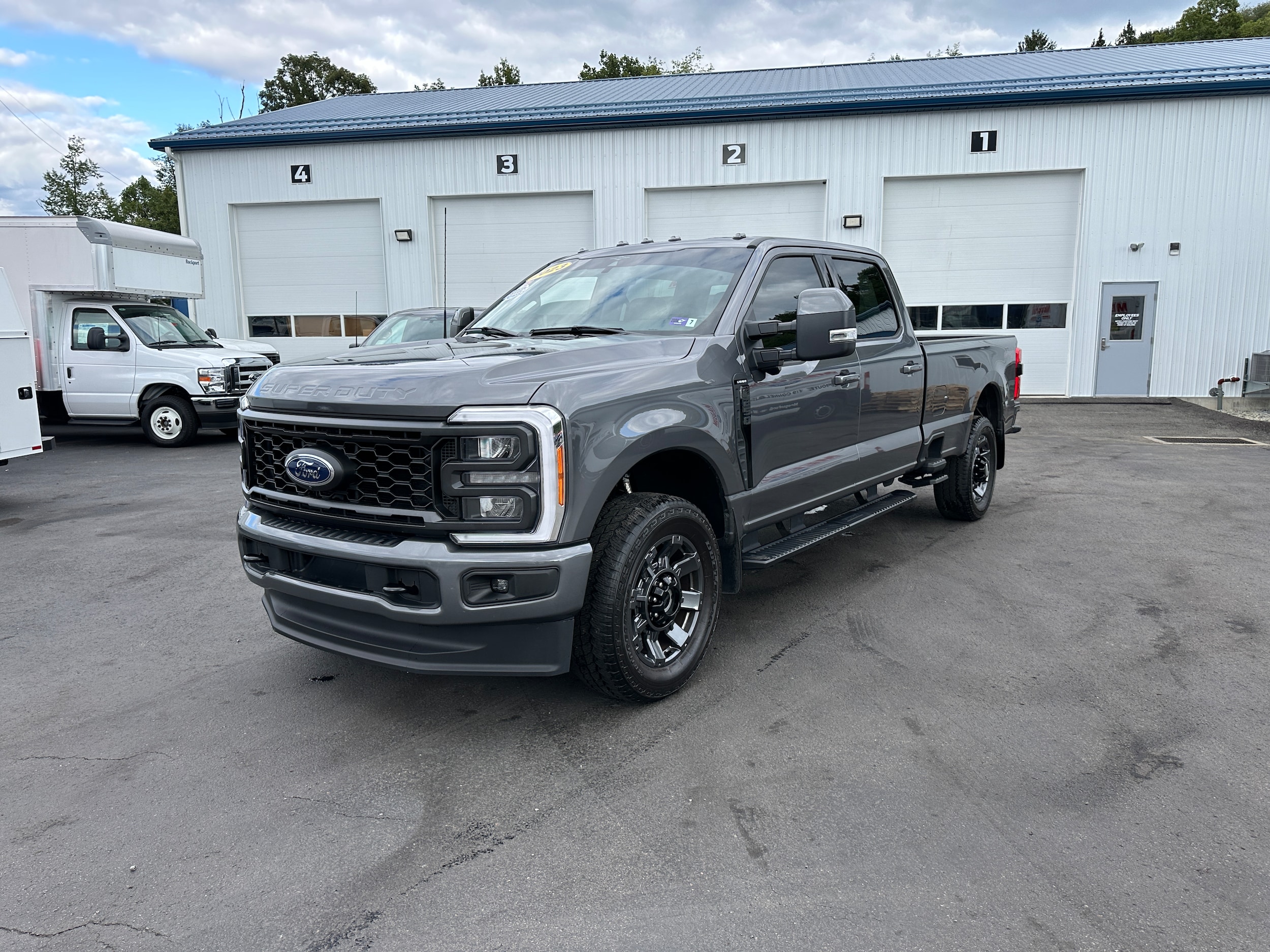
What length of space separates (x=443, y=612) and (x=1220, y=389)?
54.6ft

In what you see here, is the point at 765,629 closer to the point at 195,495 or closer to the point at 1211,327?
the point at 195,495

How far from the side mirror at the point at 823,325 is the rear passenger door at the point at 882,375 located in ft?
3.10

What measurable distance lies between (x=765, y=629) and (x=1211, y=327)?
53.8ft

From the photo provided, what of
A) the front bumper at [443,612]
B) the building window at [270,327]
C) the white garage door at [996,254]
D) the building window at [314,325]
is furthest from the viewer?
the building window at [270,327]

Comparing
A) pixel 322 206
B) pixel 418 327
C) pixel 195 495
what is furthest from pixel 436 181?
pixel 195 495

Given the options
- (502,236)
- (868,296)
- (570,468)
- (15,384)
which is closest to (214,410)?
(15,384)

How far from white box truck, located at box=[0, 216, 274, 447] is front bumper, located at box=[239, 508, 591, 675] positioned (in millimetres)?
10077

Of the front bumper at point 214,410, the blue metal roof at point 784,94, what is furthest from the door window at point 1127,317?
the front bumper at point 214,410

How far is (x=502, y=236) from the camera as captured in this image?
18.9 m

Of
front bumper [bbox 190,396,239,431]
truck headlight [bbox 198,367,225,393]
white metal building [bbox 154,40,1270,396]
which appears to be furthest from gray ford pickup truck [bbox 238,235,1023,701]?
white metal building [bbox 154,40,1270,396]

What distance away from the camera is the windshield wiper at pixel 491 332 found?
180 inches

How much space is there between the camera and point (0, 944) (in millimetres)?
2324

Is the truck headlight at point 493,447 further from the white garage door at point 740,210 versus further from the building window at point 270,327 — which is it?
the building window at point 270,327

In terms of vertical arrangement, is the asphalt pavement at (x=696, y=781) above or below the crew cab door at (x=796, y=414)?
below
